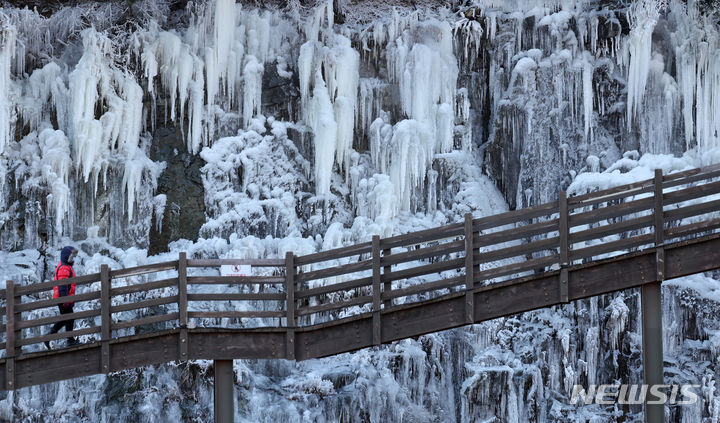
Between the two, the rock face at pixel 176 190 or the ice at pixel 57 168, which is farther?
the rock face at pixel 176 190

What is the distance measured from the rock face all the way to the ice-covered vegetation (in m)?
0.05

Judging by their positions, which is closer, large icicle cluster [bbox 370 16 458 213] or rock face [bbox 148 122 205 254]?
rock face [bbox 148 122 205 254]

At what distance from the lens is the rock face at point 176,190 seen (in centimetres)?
1845

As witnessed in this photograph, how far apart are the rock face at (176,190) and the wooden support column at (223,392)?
580 centimetres

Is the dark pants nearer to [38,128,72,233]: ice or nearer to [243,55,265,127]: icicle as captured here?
[38,128,72,233]: ice

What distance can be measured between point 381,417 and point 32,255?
19.2 feet

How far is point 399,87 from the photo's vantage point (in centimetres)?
1934

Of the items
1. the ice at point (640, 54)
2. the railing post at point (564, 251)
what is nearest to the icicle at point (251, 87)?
the ice at point (640, 54)

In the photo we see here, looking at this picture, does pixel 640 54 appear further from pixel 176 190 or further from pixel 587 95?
pixel 176 190

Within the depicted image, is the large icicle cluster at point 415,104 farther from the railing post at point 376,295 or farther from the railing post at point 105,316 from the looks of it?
the railing post at point 105,316

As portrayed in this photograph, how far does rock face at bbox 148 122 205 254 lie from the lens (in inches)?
727

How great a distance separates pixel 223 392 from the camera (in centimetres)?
1283

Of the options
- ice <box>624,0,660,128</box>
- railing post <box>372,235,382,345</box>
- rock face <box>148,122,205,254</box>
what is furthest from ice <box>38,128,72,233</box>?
ice <box>624,0,660,128</box>

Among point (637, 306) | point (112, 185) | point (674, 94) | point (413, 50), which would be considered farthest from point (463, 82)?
point (112, 185)
